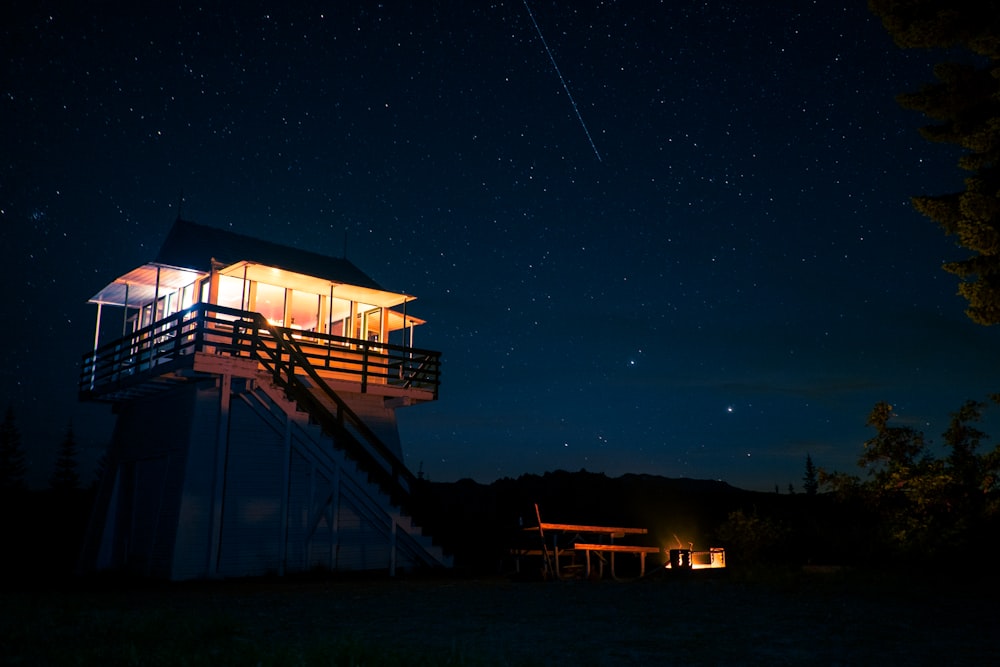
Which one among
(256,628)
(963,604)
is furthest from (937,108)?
(256,628)

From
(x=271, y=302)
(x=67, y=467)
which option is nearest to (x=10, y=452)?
(x=67, y=467)

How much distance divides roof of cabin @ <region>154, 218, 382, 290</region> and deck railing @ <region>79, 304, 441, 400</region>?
165 centimetres

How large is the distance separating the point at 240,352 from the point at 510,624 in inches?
468

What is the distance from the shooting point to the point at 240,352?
66.0ft

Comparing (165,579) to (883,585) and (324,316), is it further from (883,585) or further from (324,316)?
(883,585)

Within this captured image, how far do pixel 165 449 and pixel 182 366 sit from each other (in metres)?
2.91

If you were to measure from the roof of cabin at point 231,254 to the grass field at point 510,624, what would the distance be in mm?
9395

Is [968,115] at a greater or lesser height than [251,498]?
greater

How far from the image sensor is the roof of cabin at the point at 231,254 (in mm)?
22891

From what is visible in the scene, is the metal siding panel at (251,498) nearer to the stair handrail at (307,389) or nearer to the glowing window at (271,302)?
the stair handrail at (307,389)

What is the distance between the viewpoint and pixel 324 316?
24844mm

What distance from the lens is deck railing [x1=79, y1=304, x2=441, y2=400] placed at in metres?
19.5

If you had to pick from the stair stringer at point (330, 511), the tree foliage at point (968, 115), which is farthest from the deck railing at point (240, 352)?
the tree foliage at point (968, 115)

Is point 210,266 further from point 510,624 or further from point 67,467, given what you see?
point 67,467
